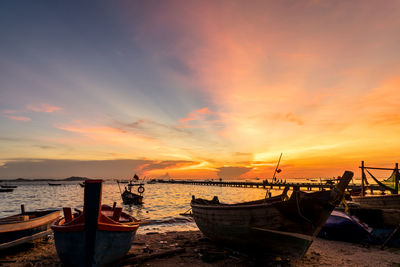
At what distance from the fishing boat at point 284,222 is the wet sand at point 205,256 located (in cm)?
93

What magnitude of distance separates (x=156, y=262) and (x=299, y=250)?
224 inches

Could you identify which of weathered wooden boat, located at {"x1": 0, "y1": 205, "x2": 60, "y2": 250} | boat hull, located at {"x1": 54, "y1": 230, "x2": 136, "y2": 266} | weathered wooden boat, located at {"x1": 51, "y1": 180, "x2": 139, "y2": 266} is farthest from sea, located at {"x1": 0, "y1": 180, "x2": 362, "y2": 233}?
weathered wooden boat, located at {"x1": 0, "y1": 205, "x2": 60, "y2": 250}

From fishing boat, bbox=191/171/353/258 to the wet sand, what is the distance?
93cm

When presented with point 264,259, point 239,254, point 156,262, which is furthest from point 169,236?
point 264,259

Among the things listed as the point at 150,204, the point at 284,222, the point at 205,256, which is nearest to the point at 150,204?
the point at 150,204

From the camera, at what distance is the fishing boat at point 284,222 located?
8039 millimetres

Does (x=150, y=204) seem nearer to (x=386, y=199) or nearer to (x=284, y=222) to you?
(x=386, y=199)

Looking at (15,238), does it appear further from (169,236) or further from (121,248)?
(169,236)

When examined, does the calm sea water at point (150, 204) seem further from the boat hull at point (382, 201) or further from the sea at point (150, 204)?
the boat hull at point (382, 201)

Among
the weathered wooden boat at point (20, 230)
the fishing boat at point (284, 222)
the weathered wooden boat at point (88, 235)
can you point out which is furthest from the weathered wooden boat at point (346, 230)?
the weathered wooden boat at point (20, 230)

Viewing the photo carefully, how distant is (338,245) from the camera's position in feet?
41.4

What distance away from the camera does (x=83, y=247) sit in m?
7.37

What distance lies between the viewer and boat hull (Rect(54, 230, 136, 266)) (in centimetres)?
738

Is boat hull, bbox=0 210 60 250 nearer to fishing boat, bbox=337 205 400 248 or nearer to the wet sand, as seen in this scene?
the wet sand
